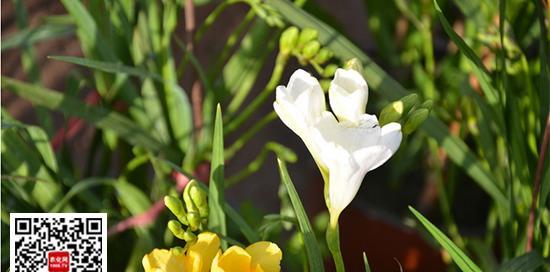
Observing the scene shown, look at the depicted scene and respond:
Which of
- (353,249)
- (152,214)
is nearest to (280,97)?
(152,214)

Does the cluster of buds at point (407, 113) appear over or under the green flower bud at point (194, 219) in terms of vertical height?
under

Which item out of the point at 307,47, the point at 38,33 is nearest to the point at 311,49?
the point at 307,47

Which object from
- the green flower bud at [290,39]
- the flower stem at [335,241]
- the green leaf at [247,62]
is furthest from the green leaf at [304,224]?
the green leaf at [247,62]

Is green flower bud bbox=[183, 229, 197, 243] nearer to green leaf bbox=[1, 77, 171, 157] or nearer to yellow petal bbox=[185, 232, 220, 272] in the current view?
yellow petal bbox=[185, 232, 220, 272]

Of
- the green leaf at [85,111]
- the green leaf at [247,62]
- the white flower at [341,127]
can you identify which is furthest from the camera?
the green leaf at [247,62]

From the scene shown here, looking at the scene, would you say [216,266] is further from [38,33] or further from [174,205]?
[38,33]

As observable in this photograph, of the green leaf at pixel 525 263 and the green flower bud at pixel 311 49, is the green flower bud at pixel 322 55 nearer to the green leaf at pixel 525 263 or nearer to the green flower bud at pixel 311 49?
the green flower bud at pixel 311 49

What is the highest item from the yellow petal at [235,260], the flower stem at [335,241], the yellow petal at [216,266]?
the yellow petal at [216,266]
